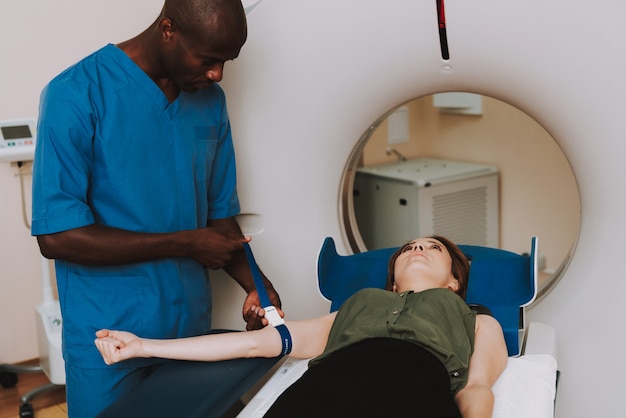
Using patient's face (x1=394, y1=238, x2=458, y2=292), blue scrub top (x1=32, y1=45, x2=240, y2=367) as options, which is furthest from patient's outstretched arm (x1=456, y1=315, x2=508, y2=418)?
blue scrub top (x1=32, y1=45, x2=240, y2=367)

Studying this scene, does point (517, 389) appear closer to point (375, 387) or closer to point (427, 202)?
point (375, 387)

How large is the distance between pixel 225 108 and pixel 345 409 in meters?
0.75

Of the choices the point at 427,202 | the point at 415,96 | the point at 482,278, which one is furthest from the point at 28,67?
the point at 482,278

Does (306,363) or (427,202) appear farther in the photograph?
(427,202)

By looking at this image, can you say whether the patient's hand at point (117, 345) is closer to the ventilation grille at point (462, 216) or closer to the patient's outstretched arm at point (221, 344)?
the patient's outstretched arm at point (221, 344)

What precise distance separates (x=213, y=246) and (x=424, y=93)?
0.64 metres

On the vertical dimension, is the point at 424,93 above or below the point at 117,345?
above

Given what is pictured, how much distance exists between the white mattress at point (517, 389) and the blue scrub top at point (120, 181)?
A: 0.23 metres

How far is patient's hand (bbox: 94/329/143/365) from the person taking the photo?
4.77 feet

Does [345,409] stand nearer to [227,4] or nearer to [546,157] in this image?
[227,4]

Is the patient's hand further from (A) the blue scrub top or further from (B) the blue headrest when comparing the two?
(B) the blue headrest

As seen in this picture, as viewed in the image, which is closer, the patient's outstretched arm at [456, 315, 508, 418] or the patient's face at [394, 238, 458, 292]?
the patient's outstretched arm at [456, 315, 508, 418]

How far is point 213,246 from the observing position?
156 cm

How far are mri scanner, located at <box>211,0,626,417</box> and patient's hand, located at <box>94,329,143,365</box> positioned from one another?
52 centimetres
